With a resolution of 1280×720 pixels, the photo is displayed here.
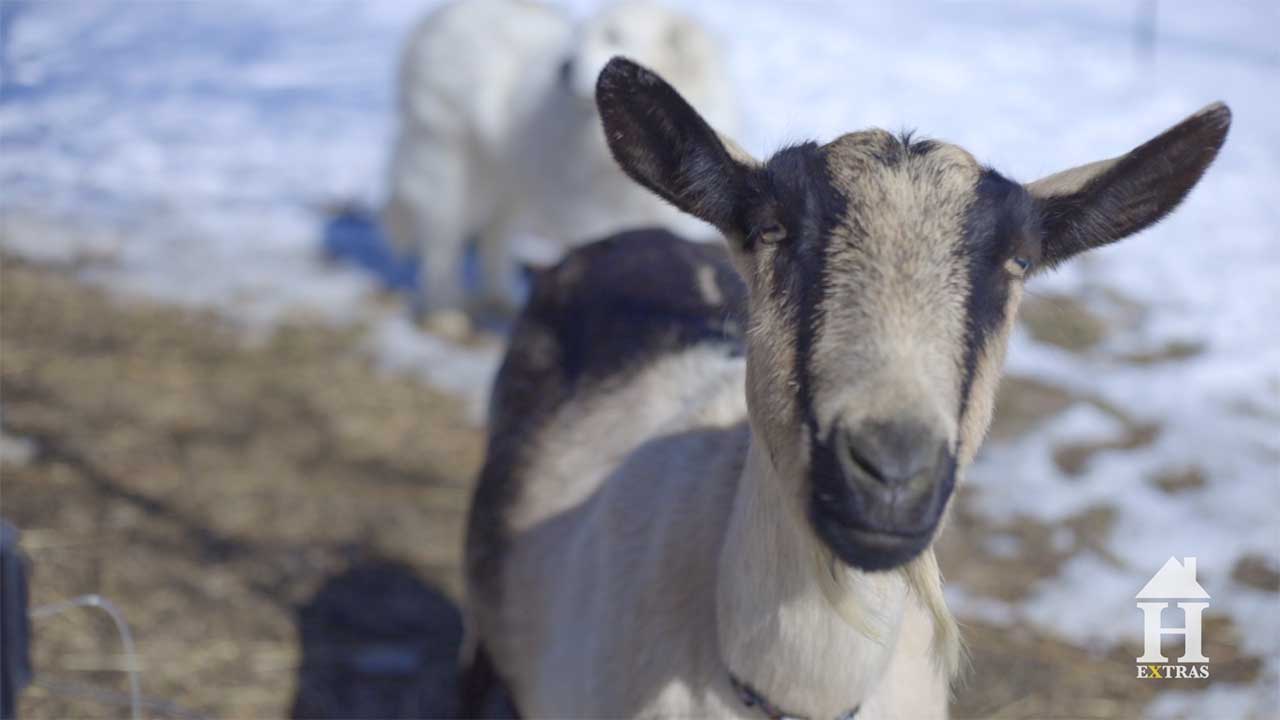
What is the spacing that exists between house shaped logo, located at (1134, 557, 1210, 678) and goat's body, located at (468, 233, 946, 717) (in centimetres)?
217

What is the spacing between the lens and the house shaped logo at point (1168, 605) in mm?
4262

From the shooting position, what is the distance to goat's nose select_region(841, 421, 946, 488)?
5.85ft

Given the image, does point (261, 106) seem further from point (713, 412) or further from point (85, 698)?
point (713, 412)

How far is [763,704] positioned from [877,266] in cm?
89

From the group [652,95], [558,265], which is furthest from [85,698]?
[652,95]

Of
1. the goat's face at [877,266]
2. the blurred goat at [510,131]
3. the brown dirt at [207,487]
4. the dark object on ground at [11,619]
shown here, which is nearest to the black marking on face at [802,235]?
the goat's face at [877,266]

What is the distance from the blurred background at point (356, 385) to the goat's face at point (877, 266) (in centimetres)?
34

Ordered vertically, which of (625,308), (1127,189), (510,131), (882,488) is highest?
(510,131)

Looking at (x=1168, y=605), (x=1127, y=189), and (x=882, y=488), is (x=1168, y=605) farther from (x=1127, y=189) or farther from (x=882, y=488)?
(x=882, y=488)

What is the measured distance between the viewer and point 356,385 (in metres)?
6.57

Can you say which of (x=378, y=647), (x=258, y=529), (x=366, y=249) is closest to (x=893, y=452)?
(x=378, y=647)

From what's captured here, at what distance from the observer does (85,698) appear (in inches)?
148

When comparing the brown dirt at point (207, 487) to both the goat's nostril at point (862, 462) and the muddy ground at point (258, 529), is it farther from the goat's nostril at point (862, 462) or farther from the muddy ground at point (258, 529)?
the goat's nostril at point (862, 462)

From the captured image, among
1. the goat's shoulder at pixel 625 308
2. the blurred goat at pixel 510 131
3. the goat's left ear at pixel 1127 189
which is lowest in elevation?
the goat's shoulder at pixel 625 308
